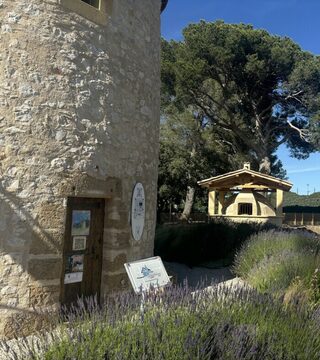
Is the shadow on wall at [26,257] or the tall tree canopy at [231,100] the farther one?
the tall tree canopy at [231,100]

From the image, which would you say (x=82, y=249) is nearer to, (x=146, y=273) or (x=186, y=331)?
(x=146, y=273)

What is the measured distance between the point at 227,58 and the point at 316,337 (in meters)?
23.4

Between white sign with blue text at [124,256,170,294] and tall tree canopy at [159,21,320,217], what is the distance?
20.3 meters

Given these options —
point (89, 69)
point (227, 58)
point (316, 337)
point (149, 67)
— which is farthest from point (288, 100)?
point (316, 337)

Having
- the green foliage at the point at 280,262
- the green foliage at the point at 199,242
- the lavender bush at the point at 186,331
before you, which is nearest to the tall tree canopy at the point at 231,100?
the green foliage at the point at 199,242

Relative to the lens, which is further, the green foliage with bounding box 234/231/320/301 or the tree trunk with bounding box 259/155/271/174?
the tree trunk with bounding box 259/155/271/174

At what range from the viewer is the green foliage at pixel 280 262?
700 cm

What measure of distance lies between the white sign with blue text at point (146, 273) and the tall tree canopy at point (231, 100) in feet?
66.5

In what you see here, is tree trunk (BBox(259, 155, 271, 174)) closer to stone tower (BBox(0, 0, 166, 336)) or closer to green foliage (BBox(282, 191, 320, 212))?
green foliage (BBox(282, 191, 320, 212))

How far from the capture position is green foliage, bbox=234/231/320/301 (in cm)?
700

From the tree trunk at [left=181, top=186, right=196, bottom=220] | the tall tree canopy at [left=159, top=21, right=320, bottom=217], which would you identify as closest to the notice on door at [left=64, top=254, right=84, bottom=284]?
the tall tree canopy at [left=159, top=21, right=320, bottom=217]

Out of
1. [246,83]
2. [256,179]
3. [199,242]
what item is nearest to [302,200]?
[246,83]

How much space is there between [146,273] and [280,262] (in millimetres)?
3630

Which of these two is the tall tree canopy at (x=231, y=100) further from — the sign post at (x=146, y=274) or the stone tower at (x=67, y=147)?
the sign post at (x=146, y=274)
